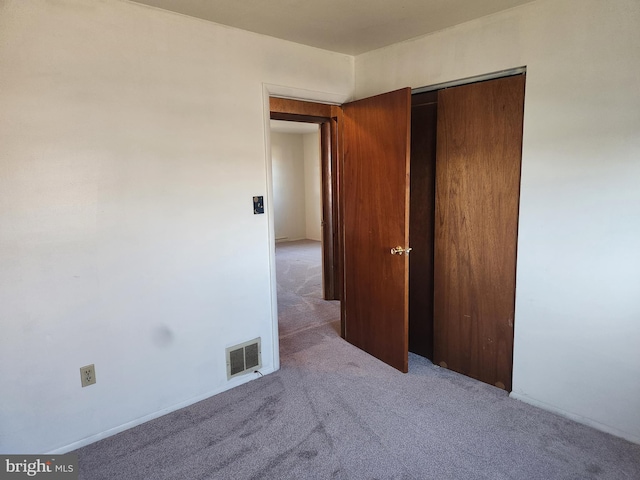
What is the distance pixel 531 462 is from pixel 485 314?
90 cm

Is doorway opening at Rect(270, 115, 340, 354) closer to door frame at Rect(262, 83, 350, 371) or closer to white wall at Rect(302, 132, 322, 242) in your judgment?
white wall at Rect(302, 132, 322, 242)

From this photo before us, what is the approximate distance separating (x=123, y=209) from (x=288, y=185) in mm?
6663

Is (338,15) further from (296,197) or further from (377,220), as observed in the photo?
(296,197)

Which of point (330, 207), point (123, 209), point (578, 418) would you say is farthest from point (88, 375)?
point (330, 207)

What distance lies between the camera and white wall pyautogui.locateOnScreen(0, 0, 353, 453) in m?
1.84

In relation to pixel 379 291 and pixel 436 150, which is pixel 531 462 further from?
pixel 436 150

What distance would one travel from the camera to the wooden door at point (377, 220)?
2.64 metres

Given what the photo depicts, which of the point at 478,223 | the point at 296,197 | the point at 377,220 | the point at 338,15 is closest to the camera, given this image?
the point at 338,15

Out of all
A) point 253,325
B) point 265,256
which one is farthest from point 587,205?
point 253,325

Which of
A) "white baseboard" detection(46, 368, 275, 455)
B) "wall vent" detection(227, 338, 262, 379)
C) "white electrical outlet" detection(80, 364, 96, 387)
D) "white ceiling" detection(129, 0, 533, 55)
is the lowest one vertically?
"white baseboard" detection(46, 368, 275, 455)

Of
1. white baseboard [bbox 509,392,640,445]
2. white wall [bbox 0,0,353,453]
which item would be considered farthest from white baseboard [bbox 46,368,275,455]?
white baseboard [bbox 509,392,640,445]

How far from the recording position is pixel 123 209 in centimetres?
211

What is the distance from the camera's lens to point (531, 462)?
1.87 meters

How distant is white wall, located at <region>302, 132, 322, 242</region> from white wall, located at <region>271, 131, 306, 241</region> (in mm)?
90
